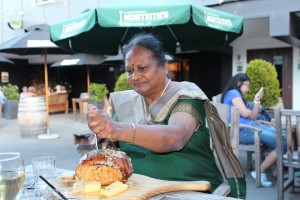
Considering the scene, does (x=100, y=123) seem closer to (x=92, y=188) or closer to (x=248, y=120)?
(x=92, y=188)

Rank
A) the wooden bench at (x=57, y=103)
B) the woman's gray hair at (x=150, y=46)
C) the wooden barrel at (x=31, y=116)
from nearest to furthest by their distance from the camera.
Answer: the woman's gray hair at (x=150, y=46) < the wooden barrel at (x=31, y=116) < the wooden bench at (x=57, y=103)

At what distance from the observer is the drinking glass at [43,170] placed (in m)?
1.77

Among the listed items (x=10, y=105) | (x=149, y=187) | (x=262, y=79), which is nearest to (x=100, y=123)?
(x=149, y=187)

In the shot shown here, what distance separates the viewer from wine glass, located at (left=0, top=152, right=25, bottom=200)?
1111mm

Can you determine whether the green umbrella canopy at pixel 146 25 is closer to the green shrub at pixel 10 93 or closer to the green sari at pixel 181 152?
the green sari at pixel 181 152

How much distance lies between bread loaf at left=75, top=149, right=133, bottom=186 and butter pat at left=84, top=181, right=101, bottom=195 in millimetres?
65

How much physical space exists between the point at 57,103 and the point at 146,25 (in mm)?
12335

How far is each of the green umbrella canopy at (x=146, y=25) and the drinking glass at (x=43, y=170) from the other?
9.79 feet

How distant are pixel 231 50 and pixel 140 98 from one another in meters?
10.8

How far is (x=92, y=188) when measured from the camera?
1463 millimetres

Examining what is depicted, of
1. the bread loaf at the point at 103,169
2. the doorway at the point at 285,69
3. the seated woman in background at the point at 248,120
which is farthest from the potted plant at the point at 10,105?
the bread loaf at the point at 103,169

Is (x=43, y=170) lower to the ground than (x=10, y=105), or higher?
higher

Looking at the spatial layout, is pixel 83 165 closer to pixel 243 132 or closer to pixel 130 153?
pixel 130 153

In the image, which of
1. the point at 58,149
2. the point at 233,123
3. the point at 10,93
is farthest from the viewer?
the point at 10,93
